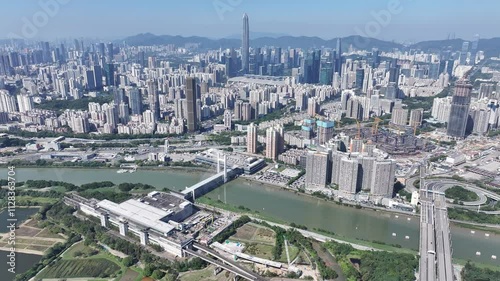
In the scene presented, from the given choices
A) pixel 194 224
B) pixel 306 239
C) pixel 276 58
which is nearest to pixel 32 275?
pixel 194 224

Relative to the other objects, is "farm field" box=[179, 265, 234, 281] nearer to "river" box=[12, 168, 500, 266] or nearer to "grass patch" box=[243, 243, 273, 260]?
"grass patch" box=[243, 243, 273, 260]

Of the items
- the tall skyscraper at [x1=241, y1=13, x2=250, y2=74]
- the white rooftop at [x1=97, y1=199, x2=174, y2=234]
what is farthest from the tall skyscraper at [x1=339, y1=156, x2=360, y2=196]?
the tall skyscraper at [x1=241, y1=13, x2=250, y2=74]

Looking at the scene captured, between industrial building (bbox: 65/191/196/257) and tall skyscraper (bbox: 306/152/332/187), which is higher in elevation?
tall skyscraper (bbox: 306/152/332/187)

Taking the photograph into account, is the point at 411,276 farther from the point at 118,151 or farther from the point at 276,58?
the point at 276,58

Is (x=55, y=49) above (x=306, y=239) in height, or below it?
above

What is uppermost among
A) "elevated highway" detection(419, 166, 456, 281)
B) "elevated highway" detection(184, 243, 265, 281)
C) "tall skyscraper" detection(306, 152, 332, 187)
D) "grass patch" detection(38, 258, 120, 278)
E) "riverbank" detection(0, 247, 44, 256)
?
"tall skyscraper" detection(306, 152, 332, 187)

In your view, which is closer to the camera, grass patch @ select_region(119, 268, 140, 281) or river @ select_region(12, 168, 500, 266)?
grass patch @ select_region(119, 268, 140, 281)
